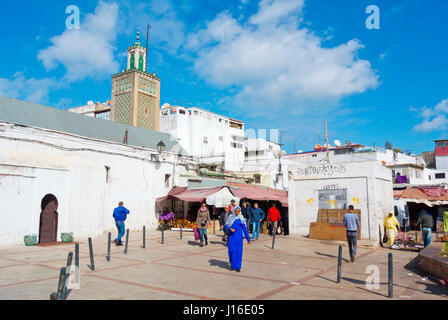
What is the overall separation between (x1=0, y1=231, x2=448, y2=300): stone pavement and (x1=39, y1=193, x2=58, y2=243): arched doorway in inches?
60.6

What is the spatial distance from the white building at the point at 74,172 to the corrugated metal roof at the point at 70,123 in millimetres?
52

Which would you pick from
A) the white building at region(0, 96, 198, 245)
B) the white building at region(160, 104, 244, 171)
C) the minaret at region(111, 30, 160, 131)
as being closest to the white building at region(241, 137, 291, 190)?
the white building at region(160, 104, 244, 171)

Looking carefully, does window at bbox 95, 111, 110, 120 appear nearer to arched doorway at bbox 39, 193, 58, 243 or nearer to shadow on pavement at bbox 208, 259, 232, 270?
arched doorway at bbox 39, 193, 58, 243

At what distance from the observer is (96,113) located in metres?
49.0

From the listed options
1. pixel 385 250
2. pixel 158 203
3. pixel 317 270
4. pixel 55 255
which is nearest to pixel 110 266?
pixel 55 255

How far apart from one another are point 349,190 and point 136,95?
26.4 metres

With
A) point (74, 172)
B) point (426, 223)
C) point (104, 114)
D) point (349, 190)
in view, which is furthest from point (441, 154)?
point (74, 172)

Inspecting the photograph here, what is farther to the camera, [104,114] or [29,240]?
[104,114]

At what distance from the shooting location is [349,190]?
616 inches

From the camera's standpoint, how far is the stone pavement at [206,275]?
681cm

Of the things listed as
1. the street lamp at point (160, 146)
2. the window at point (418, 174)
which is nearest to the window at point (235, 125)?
the window at point (418, 174)

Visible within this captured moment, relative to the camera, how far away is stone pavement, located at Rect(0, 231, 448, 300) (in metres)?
6.81

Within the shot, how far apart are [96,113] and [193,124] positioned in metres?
15.4

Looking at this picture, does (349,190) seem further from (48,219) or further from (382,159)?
(382,159)
